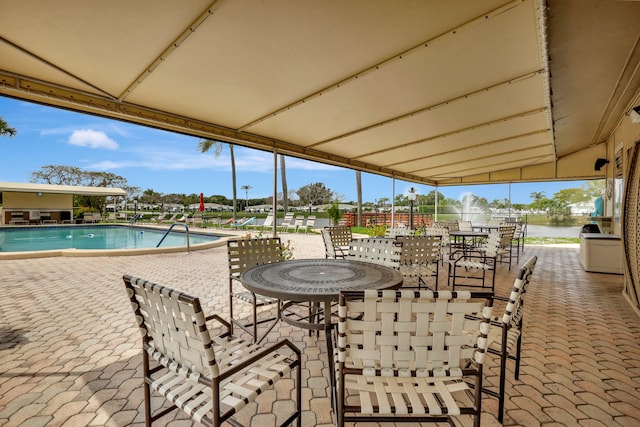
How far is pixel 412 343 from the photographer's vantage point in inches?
47.8

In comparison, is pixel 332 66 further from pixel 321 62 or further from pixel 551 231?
pixel 551 231

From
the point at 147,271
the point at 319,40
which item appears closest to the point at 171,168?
the point at 147,271

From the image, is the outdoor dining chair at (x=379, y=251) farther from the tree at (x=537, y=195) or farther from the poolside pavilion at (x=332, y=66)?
the tree at (x=537, y=195)

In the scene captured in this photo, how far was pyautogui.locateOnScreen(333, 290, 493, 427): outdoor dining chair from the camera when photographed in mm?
1177

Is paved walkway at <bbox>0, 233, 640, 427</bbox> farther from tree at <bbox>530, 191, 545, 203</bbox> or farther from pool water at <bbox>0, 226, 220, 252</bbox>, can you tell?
tree at <bbox>530, 191, 545, 203</bbox>

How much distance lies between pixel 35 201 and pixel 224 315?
22284 mm

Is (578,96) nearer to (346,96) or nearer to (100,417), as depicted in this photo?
(346,96)

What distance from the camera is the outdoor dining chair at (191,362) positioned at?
3.93ft

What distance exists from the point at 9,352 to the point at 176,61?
9.63 ft

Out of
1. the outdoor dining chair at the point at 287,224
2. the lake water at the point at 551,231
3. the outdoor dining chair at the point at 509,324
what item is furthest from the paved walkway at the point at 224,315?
the outdoor dining chair at the point at 287,224

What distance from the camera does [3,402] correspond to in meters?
1.89

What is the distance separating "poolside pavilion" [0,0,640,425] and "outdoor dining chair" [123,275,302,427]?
549mm

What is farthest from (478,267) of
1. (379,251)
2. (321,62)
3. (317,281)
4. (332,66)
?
(321,62)

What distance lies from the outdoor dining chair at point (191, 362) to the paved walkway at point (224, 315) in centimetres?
50
